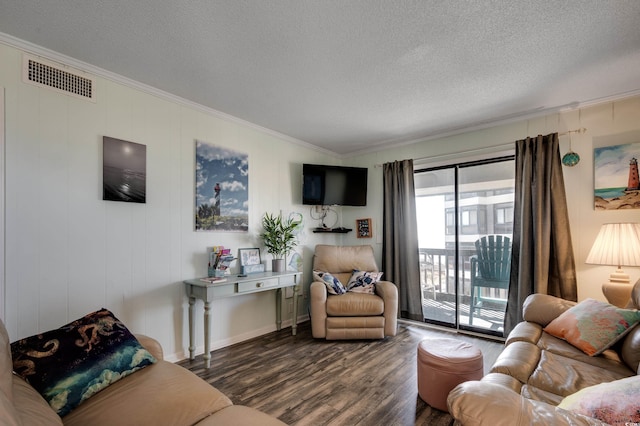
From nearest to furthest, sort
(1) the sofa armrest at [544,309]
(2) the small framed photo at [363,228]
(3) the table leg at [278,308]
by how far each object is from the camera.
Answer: (1) the sofa armrest at [544,309], (3) the table leg at [278,308], (2) the small framed photo at [363,228]

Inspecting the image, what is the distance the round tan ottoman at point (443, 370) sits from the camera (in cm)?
204

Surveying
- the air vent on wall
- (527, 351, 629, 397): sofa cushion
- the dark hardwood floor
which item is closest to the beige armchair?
the dark hardwood floor

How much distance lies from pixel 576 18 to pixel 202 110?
9.71ft

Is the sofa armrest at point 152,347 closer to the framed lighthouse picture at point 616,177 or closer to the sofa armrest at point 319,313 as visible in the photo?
the sofa armrest at point 319,313

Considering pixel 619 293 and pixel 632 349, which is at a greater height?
pixel 619 293

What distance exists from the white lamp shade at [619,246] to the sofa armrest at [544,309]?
0.50 metres

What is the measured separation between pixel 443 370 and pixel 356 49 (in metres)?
2.25

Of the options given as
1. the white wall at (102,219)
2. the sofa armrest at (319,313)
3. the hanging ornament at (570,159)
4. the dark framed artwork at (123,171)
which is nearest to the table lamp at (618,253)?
the hanging ornament at (570,159)

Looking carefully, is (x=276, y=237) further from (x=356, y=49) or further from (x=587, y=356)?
(x=587, y=356)

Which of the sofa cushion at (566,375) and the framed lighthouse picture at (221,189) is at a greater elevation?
the framed lighthouse picture at (221,189)

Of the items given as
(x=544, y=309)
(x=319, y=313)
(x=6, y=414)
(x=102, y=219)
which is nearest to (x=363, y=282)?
(x=319, y=313)

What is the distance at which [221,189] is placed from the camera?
322 centimetres

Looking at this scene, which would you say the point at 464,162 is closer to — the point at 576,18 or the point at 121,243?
the point at 576,18

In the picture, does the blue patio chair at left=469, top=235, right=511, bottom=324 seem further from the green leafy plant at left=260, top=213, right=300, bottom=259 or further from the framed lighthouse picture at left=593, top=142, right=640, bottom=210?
the green leafy plant at left=260, top=213, right=300, bottom=259
